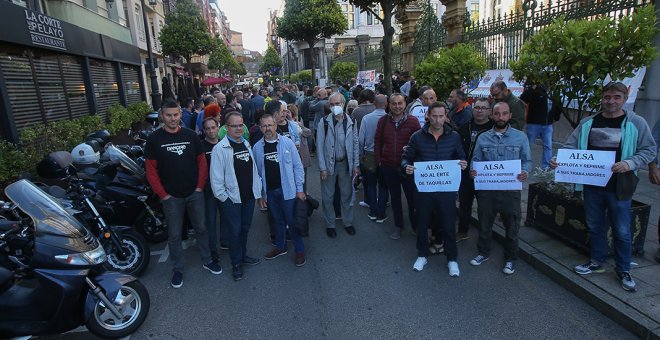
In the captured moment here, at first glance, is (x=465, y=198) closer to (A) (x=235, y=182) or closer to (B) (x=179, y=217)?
(A) (x=235, y=182)

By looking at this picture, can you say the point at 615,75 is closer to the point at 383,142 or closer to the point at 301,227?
the point at 383,142

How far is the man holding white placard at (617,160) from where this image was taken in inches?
137

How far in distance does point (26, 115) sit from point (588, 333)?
38.6 feet

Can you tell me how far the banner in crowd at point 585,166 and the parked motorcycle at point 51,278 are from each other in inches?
167

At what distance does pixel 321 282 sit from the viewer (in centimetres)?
431

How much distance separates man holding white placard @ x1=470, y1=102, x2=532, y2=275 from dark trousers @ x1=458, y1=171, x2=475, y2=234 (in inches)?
24.3

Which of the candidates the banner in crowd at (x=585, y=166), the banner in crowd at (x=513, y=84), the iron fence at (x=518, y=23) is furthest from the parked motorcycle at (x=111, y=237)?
the iron fence at (x=518, y=23)

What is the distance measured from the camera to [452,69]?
698 cm

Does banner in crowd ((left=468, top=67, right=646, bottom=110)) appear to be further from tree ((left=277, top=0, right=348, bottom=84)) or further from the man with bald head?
tree ((left=277, top=0, right=348, bottom=84))

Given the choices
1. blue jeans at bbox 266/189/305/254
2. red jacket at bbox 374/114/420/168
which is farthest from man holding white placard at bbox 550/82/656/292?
blue jeans at bbox 266/189/305/254

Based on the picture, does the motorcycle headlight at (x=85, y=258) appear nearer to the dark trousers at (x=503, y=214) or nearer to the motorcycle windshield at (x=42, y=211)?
the motorcycle windshield at (x=42, y=211)

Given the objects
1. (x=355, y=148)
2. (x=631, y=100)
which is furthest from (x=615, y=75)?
(x=631, y=100)

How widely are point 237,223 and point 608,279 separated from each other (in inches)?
150

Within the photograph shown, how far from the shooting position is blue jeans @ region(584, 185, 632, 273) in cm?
357
